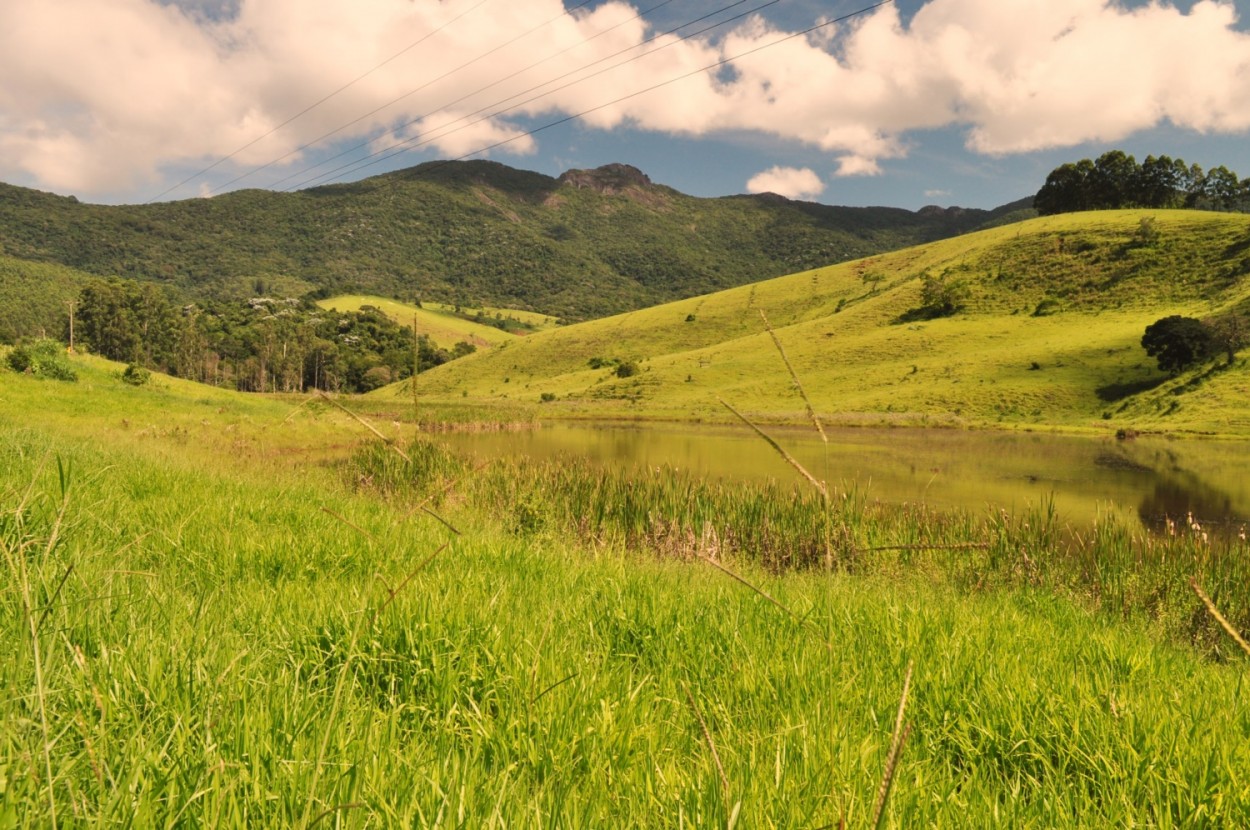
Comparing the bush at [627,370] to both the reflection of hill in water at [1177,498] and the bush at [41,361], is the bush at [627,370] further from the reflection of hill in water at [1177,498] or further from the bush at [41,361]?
the bush at [41,361]

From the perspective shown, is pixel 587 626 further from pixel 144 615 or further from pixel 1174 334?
pixel 1174 334

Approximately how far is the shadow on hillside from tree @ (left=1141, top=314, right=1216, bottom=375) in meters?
1.35

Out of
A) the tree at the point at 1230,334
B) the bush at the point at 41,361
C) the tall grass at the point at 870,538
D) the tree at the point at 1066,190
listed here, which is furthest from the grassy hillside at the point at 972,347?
the bush at the point at 41,361

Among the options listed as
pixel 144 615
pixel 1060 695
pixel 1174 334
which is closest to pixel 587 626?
pixel 144 615

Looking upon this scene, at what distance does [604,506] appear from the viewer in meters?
13.6

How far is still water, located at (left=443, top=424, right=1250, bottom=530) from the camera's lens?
19500mm

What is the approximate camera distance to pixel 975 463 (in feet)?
96.8

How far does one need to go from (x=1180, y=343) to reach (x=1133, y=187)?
75062 millimetres

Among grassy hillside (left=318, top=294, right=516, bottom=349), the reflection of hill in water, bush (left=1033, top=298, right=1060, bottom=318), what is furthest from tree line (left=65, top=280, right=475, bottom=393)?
the reflection of hill in water

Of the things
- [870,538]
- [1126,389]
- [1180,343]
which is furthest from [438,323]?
[870,538]

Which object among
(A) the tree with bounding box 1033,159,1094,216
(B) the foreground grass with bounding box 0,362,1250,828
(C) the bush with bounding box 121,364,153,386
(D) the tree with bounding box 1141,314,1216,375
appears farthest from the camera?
(A) the tree with bounding box 1033,159,1094,216

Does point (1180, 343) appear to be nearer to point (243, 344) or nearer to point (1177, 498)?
point (1177, 498)

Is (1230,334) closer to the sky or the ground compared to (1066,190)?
closer to the ground

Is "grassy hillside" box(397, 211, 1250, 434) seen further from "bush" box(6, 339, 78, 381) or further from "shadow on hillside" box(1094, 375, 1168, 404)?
"bush" box(6, 339, 78, 381)
